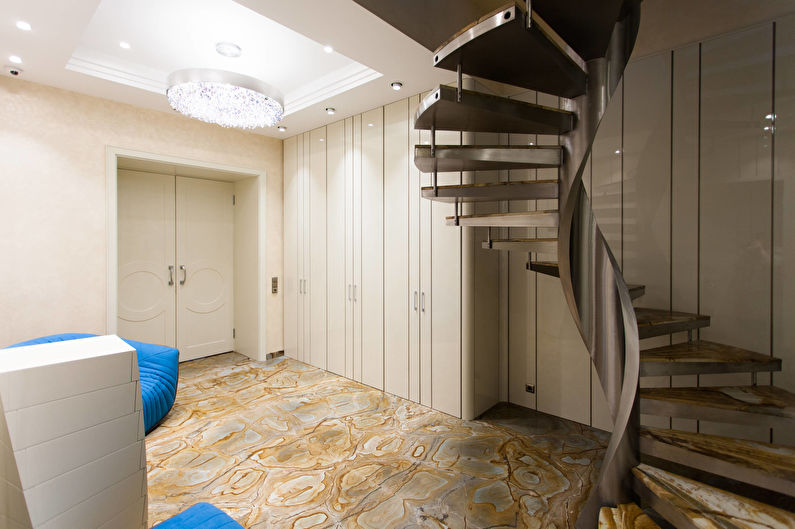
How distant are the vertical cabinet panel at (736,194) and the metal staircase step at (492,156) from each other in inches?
53.7

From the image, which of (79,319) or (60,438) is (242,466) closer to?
(60,438)

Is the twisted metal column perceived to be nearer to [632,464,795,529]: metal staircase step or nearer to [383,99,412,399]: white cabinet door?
[632,464,795,529]: metal staircase step

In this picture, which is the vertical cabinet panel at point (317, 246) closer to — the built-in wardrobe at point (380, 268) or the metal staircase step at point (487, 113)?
the built-in wardrobe at point (380, 268)

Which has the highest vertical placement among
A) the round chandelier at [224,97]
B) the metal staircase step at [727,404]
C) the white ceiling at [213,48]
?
the white ceiling at [213,48]

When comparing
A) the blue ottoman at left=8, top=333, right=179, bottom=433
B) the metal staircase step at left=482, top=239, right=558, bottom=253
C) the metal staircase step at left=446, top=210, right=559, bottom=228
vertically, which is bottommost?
the blue ottoman at left=8, top=333, right=179, bottom=433

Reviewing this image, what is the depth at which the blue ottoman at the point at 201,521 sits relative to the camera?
49.7 inches

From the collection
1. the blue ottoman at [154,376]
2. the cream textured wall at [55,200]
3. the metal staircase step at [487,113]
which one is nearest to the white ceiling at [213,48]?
the cream textured wall at [55,200]

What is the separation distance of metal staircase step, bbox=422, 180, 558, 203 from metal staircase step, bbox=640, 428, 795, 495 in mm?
1211

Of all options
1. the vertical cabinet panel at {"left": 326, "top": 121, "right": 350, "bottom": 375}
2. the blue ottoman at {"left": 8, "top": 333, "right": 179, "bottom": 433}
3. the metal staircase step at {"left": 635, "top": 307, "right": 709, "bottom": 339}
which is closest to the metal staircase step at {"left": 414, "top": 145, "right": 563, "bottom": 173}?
the metal staircase step at {"left": 635, "top": 307, "right": 709, "bottom": 339}

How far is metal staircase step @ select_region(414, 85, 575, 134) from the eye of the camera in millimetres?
1600

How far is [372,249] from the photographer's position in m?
3.62

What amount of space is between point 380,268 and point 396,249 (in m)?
0.26

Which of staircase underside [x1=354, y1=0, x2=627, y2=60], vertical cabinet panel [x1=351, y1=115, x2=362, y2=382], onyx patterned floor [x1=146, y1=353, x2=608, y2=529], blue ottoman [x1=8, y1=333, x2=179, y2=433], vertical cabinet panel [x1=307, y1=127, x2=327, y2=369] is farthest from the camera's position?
vertical cabinet panel [x1=307, y1=127, x2=327, y2=369]

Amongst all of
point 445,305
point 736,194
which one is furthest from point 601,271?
point 445,305
